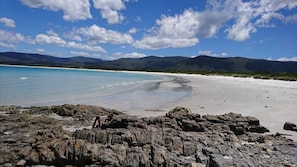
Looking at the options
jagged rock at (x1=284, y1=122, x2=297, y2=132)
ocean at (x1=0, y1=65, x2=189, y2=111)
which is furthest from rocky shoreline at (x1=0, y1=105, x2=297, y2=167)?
ocean at (x1=0, y1=65, x2=189, y2=111)

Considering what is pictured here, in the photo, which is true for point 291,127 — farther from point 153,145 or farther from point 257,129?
point 153,145

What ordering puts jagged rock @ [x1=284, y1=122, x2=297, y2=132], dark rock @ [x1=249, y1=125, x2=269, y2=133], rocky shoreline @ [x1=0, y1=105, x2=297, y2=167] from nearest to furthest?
1. rocky shoreline @ [x1=0, y1=105, x2=297, y2=167]
2. dark rock @ [x1=249, y1=125, x2=269, y2=133]
3. jagged rock @ [x1=284, y1=122, x2=297, y2=132]

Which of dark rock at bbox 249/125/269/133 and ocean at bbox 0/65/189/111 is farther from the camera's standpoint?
ocean at bbox 0/65/189/111

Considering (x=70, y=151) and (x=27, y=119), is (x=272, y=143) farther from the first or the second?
(x=27, y=119)

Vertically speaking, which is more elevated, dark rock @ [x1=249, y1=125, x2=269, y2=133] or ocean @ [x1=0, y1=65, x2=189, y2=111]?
dark rock @ [x1=249, y1=125, x2=269, y2=133]

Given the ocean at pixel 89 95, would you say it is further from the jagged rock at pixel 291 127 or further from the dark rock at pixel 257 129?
the jagged rock at pixel 291 127

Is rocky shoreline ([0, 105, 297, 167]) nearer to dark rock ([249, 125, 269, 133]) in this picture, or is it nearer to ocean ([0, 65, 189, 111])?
dark rock ([249, 125, 269, 133])

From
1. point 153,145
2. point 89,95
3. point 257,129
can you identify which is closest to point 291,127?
point 257,129

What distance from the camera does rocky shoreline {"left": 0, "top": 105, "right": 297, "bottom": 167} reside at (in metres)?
7.32

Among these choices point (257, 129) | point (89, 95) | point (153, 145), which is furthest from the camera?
point (89, 95)

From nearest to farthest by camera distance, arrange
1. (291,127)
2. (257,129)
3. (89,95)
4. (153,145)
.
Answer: (153,145) < (257,129) < (291,127) < (89,95)

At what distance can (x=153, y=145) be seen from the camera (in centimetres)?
807

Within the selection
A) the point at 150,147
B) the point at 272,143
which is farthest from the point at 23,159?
the point at 272,143

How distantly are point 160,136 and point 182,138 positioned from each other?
74cm
